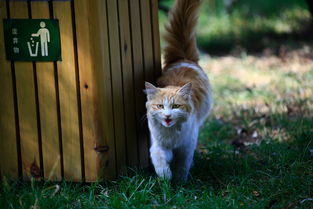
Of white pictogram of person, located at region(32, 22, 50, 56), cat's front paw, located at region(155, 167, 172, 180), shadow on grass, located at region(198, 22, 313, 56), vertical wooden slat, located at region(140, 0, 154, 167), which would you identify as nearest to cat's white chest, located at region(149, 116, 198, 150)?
cat's front paw, located at region(155, 167, 172, 180)

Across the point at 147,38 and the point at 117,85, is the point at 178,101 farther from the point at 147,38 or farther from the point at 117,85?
the point at 147,38

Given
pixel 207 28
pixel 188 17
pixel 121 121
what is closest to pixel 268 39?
pixel 207 28

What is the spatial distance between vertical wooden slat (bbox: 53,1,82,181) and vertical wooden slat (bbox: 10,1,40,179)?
21 cm

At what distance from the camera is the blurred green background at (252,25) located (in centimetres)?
925

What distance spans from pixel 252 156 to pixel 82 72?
1.73 metres

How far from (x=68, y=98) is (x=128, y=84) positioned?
539 mm

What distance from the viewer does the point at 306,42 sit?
905 centimetres

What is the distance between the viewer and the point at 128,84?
3.93 m

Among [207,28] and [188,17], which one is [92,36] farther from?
[207,28]

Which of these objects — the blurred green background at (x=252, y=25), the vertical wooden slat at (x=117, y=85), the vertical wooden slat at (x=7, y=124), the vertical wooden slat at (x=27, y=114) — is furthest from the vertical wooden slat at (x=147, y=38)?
the blurred green background at (x=252, y=25)

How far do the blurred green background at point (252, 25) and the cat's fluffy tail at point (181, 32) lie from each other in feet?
14.2

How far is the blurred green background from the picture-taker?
9.25m

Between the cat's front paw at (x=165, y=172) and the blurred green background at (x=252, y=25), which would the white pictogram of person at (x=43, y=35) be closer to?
the cat's front paw at (x=165, y=172)

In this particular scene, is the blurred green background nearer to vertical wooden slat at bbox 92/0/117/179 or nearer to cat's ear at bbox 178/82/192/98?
cat's ear at bbox 178/82/192/98
